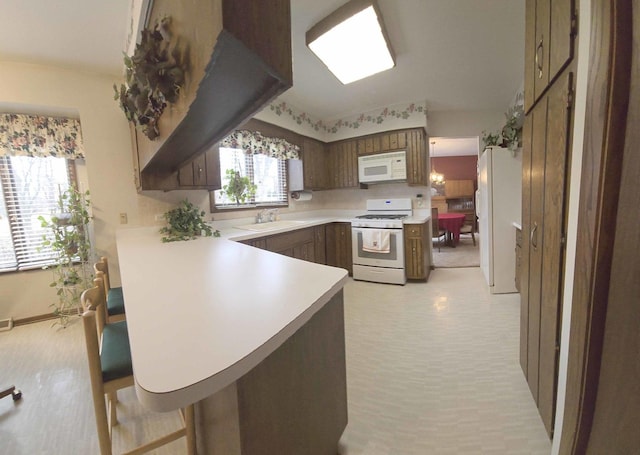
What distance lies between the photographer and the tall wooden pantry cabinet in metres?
1.07

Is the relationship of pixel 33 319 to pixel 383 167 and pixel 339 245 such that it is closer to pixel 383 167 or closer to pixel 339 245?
pixel 339 245

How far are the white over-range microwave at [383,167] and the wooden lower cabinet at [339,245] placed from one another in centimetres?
83

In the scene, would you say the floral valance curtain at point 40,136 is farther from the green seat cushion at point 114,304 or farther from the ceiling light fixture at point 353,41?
the ceiling light fixture at point 353,41

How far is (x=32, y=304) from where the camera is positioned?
9.05 ft

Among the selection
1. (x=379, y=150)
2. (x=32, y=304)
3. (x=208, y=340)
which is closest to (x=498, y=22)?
(x=379, y=150)

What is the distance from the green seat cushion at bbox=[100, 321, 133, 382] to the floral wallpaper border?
3.01 meters

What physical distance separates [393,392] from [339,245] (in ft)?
8.34

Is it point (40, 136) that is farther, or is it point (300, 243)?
point (300, 243)

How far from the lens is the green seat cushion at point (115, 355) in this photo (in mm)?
1033

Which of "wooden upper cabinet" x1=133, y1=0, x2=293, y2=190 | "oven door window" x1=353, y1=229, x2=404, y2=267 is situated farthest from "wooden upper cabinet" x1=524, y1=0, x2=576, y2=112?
"oven door window" x1=353, y1=229, x2=404, y2=267

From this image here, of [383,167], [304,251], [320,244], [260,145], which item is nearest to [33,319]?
[304,251]

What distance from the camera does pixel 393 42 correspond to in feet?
7.54

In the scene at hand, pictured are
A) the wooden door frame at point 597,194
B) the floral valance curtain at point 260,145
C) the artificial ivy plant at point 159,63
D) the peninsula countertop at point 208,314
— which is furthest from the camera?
the floral valance curtain at point 260,145

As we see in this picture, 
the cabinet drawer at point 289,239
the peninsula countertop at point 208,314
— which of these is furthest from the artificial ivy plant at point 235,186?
the peninsula countertop at point 208,314
